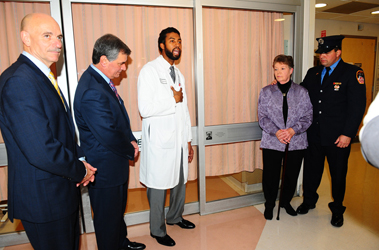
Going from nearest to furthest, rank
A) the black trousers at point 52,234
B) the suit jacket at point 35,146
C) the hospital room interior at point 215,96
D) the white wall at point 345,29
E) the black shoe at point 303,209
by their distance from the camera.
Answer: the suit jacket at point 35,146 → the black trousers at point 52,234 → the hospital room interior at point 215,96 → the black shoe at point 303,209 → the white wall at point 345,29

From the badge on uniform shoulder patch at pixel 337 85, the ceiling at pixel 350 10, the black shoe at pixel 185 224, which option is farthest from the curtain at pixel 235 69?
the ceiling at pixel 350 10

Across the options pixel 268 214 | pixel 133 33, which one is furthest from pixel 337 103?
pixel 133 33

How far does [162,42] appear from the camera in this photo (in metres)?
2.19

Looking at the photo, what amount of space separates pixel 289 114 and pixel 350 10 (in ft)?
12.7

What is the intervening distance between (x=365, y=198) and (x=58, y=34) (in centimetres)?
355

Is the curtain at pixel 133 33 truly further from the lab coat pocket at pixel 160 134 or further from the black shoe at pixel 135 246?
the black shoe at pixel 135 246

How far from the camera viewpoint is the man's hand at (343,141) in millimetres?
2322

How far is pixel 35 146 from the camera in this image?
1176 mm

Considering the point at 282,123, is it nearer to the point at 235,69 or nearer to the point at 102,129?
the point at 235,69

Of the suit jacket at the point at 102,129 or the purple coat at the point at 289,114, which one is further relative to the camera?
the purple coat at the point at 289,114

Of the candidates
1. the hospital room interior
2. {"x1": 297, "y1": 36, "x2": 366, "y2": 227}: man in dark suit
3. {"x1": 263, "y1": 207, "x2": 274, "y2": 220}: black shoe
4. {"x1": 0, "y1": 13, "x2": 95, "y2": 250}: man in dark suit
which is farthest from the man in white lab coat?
{"x1": 297, "y1": 36, "x2": 366, "y2": 227}: man in dark suit

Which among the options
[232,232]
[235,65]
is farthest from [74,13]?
[232,232]

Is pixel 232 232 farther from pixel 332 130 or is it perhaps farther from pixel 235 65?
pixel 235 65

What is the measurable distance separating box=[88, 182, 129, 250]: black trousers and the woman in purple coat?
1.53 meters
